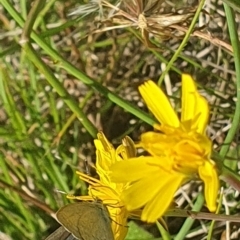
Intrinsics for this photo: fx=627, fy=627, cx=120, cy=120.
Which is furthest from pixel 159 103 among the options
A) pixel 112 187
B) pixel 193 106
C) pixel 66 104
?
pixel 66 104

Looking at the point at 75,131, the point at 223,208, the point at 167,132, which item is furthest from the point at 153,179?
the point at 75,131

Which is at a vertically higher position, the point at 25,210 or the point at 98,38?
the point at 98,38

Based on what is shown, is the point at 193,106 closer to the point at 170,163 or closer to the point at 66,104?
the point at 170,163

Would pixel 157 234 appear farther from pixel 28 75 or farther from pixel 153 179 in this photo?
pixel 153 179

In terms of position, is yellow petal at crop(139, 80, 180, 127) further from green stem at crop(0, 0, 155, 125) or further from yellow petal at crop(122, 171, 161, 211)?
green stem at crop(0, 0, 155, 125)

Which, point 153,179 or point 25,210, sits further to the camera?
point 25,210

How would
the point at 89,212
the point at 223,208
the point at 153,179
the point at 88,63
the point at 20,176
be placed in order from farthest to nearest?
the point at 88,63
the point at 20,176
the point at 223,208
the point at 89,212
the point at 153,179

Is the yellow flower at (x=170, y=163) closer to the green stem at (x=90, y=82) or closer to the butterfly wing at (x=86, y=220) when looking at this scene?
the butterfly wing at (x=86, y=220)
